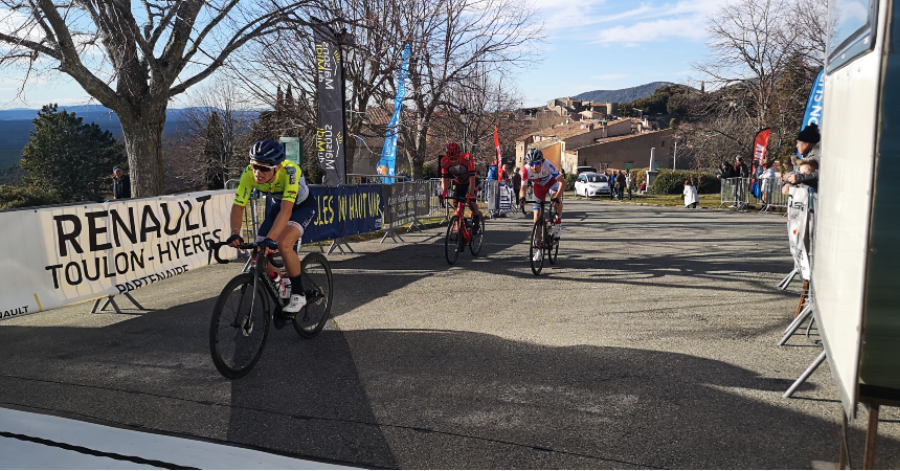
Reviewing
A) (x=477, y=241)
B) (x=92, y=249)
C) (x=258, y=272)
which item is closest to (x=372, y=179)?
(x=477, y=241)

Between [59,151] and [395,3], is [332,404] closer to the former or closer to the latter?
[395,3]

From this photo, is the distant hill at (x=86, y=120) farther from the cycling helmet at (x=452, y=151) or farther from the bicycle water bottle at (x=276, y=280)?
the bicycle water bottle at (x=276, y=280)

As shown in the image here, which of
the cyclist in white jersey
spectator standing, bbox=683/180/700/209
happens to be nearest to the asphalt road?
the cyclist in white jersey

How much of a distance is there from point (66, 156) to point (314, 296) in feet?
184

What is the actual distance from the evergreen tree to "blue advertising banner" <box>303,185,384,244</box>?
47.2m

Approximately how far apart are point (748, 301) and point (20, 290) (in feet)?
26.5

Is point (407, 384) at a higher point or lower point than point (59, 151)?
lower

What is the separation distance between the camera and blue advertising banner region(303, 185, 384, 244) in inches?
426

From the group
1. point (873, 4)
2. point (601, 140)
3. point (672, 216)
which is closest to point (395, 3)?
point (672, 216)

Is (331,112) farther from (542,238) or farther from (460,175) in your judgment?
(542,238)

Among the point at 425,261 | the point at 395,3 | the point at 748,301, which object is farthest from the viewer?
the point at 395,3

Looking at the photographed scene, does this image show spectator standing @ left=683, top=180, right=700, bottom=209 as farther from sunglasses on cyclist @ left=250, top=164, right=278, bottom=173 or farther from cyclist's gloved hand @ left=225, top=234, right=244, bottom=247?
cyclist's gloved hand @ left=225, top=234, right=244, bottom=247

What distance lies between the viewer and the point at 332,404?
4176 millimetres

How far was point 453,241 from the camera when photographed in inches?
414
